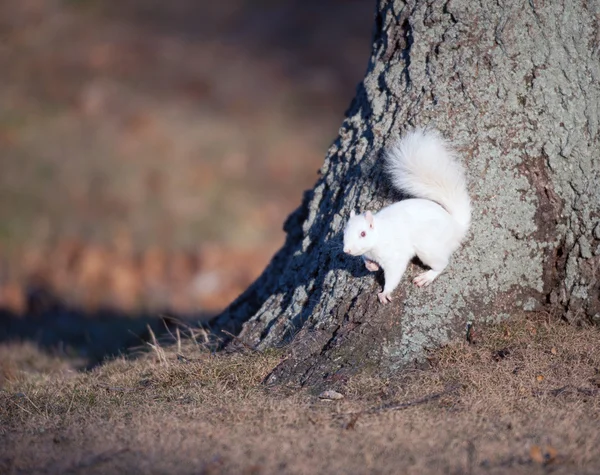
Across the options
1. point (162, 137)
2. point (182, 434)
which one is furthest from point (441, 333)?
point (162, 137)

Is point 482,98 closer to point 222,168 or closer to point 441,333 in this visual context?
point 441,333

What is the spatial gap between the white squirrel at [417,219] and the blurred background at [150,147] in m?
2.82

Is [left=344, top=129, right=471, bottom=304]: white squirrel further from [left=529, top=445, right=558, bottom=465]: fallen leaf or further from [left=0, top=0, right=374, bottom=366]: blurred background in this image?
[left=0, top=0, right=374, bottom=366]: blurred background

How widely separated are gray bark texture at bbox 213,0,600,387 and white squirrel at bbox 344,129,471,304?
15cm

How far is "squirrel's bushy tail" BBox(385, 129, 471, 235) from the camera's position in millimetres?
3359

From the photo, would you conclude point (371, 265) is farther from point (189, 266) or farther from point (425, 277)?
point (189, 266)

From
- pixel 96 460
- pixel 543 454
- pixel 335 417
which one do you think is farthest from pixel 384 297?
pixel 96 460

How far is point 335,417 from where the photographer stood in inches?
114

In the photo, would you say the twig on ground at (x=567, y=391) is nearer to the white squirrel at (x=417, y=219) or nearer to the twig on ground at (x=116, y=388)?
the white squirrel at (x=417, y=219)

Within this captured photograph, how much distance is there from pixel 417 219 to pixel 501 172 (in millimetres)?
626

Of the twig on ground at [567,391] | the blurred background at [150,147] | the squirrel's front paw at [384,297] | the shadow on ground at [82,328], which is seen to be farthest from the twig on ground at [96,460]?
the blurred background at [150,147]

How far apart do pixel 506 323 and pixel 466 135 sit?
103 centimetres

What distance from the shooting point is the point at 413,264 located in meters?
3.55

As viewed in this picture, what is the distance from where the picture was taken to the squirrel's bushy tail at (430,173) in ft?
11.0
